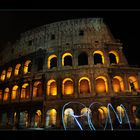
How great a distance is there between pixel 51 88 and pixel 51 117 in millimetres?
2684

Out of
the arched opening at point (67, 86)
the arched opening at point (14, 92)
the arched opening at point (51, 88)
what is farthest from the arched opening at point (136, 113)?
the arched opening at point (14, 92)

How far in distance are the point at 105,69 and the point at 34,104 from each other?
728cm

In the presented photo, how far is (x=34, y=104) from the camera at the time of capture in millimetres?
16484

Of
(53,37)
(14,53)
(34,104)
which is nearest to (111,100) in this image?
(34,104)

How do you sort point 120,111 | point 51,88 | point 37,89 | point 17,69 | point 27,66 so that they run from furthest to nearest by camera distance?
1. point 17,69
2. point 27,66
3. point 37,89
4. point 51,88
5. point 120,111

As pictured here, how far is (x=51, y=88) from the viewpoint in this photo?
55.6 ft

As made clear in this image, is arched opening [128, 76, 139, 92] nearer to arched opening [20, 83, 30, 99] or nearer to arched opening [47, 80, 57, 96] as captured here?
arched opening [47, 80, 57, 96]

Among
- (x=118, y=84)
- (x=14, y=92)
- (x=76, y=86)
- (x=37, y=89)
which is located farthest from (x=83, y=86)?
(x=14, y=92)

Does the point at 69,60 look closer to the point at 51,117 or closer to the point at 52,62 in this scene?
the point at 52,62
